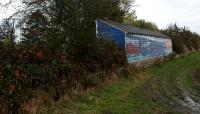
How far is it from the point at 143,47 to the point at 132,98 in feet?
61.0

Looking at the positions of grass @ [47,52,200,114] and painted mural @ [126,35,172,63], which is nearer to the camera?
grass @ [47,52,200,114]

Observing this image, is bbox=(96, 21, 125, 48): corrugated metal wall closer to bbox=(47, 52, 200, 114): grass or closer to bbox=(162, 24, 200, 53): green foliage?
bbox=(47, 52, 200, 114): grass

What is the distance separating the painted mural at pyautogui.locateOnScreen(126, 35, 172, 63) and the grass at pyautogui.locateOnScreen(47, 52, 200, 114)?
7.93 meters

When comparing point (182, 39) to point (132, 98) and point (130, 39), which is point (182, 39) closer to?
point (130, 39)

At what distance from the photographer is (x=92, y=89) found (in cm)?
1612

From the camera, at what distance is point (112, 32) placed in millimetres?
29656

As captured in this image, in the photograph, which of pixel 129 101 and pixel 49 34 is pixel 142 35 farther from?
pixel 129 101

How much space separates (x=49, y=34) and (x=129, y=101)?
25.6ft

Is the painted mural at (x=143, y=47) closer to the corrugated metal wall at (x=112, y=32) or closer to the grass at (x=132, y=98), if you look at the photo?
the corrugated metal wall at (x=112, y=32)

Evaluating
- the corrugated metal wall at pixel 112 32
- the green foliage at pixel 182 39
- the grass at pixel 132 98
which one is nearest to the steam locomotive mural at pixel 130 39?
the corrugated metal wall at pixel 112 32

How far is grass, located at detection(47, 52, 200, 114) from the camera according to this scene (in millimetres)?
12695

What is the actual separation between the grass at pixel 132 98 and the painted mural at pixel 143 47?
312 inches

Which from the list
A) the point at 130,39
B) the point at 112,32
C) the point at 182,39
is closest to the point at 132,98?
the point at 112,32

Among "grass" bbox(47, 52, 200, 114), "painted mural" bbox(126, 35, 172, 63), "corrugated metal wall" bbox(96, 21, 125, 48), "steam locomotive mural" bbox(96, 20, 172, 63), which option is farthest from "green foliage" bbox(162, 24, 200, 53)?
"grass" bbox(47, 52, 200, 114)
